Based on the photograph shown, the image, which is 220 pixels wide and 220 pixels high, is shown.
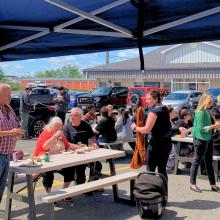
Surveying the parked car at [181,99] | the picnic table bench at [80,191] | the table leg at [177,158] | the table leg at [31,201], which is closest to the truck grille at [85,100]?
the parked car at [181,99]

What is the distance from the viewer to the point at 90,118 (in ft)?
32.5

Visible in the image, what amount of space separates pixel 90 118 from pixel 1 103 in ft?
15.9

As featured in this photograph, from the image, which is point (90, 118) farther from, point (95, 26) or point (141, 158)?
point (95, 26)

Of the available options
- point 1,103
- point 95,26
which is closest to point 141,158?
point 95,26

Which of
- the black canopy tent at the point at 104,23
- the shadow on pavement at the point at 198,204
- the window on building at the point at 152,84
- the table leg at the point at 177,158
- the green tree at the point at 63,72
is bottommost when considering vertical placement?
the shadow on pavement at the point at 198,204

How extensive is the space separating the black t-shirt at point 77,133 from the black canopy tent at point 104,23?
1.39 m

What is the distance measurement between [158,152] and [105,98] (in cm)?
2223

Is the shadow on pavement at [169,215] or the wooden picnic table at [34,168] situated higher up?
the wooden picnic table at [34,168]

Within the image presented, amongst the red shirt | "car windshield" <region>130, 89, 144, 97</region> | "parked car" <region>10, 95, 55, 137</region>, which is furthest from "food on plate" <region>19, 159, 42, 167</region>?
"car windshield" <region>130, 89, 144, 97</region>

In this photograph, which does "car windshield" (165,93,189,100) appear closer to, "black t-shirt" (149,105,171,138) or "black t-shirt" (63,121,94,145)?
"black t-shirt" (63,121,94,145)

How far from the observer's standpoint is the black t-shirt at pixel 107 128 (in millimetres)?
9659

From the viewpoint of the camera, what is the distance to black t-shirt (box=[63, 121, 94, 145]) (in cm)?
714

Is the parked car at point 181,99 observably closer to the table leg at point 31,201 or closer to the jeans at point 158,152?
the jeans at point 158,152

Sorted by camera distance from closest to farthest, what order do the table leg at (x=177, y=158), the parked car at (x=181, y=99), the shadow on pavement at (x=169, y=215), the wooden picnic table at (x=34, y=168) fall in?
the wooden picnic table at (x=34, y=168) → the shadow on pavement at (x=169, y=215) → the table leg at (x=177, y=158) → the parked car at (x=181, y=99)
